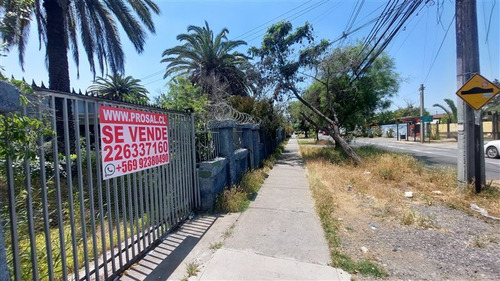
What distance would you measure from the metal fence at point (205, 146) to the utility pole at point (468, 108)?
6.08 meters

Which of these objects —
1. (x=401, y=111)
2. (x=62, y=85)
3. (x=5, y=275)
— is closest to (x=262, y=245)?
(x=5, y=275)

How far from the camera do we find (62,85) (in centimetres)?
849

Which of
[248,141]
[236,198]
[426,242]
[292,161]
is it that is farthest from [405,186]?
[292,161]

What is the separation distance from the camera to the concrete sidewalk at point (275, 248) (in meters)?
2.82

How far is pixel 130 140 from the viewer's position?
305cm

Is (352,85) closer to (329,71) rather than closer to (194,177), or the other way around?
(329,71)

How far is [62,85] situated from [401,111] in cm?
7140

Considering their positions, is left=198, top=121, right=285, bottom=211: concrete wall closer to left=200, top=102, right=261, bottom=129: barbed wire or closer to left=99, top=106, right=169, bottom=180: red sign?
left=200, top=102, right=261, bottom=129: barbed wire

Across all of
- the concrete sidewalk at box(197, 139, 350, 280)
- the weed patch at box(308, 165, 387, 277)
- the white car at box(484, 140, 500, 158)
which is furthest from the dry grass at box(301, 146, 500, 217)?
the white car at box(484, 140, 500, 158)

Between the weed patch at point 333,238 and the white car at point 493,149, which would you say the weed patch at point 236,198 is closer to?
the weed patch at point 333,238

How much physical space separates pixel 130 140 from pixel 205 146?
7.68 feet

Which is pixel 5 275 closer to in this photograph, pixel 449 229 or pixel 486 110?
pixel 449 229

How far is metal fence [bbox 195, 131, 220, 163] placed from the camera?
17.2ft

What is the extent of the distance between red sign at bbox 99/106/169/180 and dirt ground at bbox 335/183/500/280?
9.89 feet
